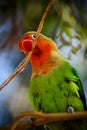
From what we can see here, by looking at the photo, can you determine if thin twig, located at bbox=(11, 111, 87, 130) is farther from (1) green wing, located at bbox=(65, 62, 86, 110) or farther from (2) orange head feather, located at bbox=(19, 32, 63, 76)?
(2) orange head feather, located at bbox=(19, 32, 63, 76)

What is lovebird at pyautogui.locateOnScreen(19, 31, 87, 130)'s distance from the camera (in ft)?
5.52

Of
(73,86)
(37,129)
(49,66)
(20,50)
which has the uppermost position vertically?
(20,50)

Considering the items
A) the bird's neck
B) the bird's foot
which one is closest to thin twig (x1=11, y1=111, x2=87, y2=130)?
the bird's foot

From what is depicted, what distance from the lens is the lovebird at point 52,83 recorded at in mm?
1683

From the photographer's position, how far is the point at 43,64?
1735 mm

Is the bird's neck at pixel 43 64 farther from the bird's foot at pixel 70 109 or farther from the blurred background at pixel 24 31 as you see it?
the bird's foot at pixel 70 109

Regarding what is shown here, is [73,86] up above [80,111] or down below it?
above

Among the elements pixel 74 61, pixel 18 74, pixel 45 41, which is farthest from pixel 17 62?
pixel 74 61

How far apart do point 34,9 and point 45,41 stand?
19 cm

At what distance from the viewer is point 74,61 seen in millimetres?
1788

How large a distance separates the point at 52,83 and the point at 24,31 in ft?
1.02

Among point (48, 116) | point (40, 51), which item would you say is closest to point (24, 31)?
point (40, 51)

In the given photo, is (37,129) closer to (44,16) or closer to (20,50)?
(20,50)

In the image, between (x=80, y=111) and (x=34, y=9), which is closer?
(x=80, y=111)
